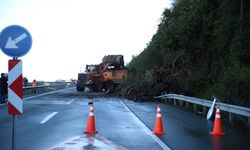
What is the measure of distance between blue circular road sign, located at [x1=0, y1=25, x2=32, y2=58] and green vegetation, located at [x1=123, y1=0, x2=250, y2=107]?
11274mm

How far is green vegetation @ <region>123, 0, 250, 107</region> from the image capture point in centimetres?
2288

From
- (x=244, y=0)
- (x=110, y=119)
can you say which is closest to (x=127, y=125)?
(x=110, y=119)

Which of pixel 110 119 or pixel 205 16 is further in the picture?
pixel 205 16

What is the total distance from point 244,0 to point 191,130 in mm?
12465

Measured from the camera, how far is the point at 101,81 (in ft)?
155

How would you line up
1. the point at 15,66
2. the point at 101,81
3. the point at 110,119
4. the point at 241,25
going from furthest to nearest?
→ the point at 101,81, the point at 241,25, the point at 110,119, the point at 15,66

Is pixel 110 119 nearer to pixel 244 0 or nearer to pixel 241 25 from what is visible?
pixel 241 25

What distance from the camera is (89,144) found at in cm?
1155

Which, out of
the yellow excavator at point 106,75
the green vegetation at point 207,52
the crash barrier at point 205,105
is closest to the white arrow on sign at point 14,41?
the crash barrier at point 205,105

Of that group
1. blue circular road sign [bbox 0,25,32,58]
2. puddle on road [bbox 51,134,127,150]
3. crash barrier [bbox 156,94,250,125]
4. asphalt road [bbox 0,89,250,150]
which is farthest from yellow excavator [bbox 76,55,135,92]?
blue circular road sign [bbox 0,25,32,58]

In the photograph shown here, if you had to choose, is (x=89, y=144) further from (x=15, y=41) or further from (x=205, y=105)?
(x=205, y=105)

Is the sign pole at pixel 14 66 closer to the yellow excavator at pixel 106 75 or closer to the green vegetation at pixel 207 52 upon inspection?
the green vegetation at pixel 207 52

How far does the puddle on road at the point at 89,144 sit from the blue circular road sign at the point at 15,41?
2672 mm

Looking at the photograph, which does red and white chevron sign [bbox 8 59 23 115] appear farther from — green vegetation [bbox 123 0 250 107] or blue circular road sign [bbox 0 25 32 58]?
green vegetation [bbox 123 0 250 107]
